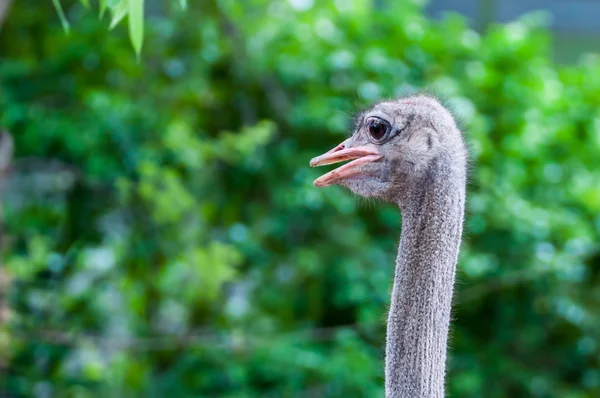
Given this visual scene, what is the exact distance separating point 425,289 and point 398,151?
0.95ft

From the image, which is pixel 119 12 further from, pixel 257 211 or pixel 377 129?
pixel 257 211

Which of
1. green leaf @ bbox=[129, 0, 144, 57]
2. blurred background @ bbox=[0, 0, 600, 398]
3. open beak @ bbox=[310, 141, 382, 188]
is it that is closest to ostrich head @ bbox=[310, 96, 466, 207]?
open beak @ bbox=[310, 141, 382, 188]

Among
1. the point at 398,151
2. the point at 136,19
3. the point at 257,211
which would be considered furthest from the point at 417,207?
the point at 257,211

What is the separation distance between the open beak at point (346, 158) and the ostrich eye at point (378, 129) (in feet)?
0.07

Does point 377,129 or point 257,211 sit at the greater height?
point 257,211

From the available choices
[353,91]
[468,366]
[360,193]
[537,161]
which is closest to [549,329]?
[468,366]

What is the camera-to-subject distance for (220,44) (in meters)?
4.22

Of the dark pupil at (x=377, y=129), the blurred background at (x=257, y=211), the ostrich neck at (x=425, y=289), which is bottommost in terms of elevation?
the ostrich neck at (x=425, y=289)

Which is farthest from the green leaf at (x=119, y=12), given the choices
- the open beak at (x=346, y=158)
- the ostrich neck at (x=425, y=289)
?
the ostrich neck at (x=425, y=289)

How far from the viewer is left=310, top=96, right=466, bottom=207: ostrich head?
1700mm

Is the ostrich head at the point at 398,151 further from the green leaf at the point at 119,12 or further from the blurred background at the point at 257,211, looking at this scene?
the blurred background at the point at 257,211

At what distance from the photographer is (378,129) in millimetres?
1795

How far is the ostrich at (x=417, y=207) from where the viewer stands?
1.61m

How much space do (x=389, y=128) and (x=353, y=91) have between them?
2.33 metres
